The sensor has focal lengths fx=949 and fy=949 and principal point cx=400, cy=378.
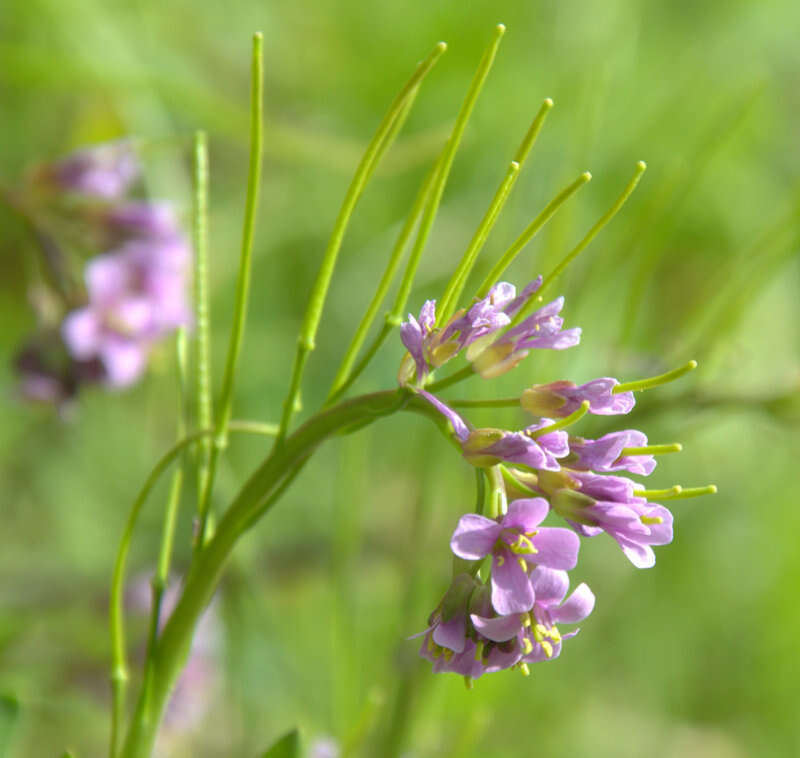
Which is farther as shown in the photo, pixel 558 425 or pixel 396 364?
pixel 396 364

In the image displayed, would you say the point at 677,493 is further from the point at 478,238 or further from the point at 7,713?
the point at 7,713

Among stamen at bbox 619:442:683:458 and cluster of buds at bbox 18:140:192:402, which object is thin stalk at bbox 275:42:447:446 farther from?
cluster of buds at bbox 18:140:192:402

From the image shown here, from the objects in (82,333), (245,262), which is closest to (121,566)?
(245,262)

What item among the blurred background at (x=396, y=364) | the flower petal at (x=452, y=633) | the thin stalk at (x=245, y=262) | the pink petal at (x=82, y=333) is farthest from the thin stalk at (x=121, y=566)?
the pink petal at (x=82, y=333)

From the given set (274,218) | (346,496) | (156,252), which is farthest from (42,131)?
(346,496)

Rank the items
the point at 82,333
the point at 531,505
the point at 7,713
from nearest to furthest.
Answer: the point at 531,505 → the point at 7,713 → the point at 82,333

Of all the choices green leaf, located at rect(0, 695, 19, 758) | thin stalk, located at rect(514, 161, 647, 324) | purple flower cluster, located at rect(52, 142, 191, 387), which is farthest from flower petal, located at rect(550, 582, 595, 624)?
purple flower cluster, located at rect(52, 142, 191, 387)

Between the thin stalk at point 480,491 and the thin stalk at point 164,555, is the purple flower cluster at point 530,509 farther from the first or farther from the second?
the thin stalk at point 164,555

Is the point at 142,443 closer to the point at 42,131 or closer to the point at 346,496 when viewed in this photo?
the point at 42,131

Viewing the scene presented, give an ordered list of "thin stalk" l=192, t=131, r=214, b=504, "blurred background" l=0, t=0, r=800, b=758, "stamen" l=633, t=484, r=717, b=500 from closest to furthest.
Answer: "stamen" l=633, t=484, r=717, b=500 < "thin stalk" l=192, t=131, r=214, b=504 < "blurred background" l=0, t=0, r=800, b=758
